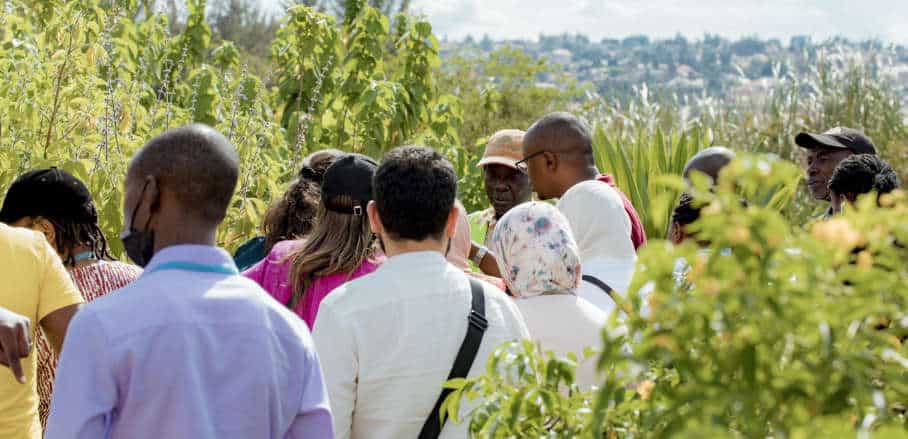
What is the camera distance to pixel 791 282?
1525 mm

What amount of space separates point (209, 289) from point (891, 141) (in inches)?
455

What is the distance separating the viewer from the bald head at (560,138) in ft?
16.1

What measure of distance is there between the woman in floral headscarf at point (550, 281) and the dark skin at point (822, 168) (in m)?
3.10

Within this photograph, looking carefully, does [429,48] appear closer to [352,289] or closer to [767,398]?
[352,289]

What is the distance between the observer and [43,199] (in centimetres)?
362

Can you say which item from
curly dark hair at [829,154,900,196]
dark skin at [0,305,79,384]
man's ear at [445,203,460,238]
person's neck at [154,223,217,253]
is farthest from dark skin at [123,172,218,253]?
curly dark hair at [829,154,900,196]

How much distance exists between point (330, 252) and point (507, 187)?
2066 millimetres

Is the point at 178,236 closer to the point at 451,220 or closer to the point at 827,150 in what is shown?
the point at 451,220

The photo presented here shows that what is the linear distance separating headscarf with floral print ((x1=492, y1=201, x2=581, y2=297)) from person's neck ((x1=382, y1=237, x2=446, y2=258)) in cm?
39

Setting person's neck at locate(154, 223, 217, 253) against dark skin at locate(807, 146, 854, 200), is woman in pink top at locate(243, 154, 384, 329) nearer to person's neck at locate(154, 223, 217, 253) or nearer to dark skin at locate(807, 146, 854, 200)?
person's neck at locate(154, 223, 217, 253)

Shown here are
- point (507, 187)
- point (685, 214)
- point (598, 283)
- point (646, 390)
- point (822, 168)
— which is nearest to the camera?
point (646, 390)

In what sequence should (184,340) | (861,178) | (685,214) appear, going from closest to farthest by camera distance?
1. (184,340)
2. (685,214)
3. (861,178)

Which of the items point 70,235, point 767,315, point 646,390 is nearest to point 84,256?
point 70,235

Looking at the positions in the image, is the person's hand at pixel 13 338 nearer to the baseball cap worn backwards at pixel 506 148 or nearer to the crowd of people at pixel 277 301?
the crowd of people at pixel 277 301
